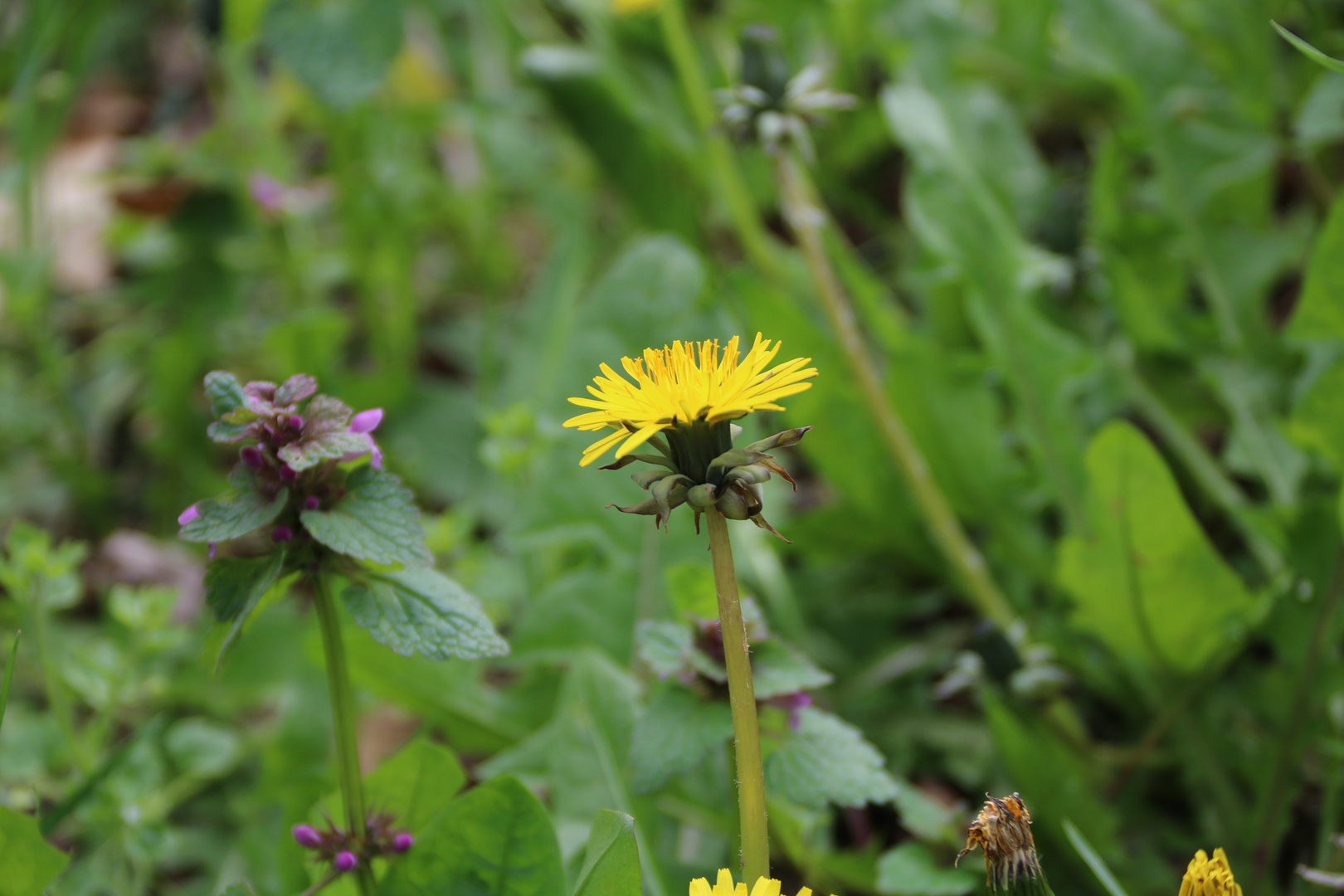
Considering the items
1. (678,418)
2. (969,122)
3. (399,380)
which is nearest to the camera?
(678,418)

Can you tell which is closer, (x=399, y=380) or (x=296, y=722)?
(x=296, y=722)

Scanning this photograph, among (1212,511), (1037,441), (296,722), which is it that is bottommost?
(296,722)

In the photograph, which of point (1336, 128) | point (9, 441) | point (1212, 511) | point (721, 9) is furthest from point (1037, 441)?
point (9, 441)

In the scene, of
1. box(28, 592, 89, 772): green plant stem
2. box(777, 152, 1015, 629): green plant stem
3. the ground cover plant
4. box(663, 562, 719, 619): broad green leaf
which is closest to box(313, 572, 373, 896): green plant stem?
the ground cover plant

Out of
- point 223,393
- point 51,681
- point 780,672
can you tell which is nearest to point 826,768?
point 780,672

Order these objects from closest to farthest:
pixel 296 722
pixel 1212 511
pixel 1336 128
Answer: pixel 1336 128 → pixel 296 722 → pixel 1212 511

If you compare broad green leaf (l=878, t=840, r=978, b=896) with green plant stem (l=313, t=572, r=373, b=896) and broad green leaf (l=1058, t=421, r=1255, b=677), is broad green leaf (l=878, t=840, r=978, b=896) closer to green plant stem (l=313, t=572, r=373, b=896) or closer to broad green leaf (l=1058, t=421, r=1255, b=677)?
broad green leaf (l=1058, t=421, r=1255, b=677)

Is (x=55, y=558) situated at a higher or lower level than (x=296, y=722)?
higher

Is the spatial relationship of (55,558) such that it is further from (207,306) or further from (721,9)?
(721,9)
